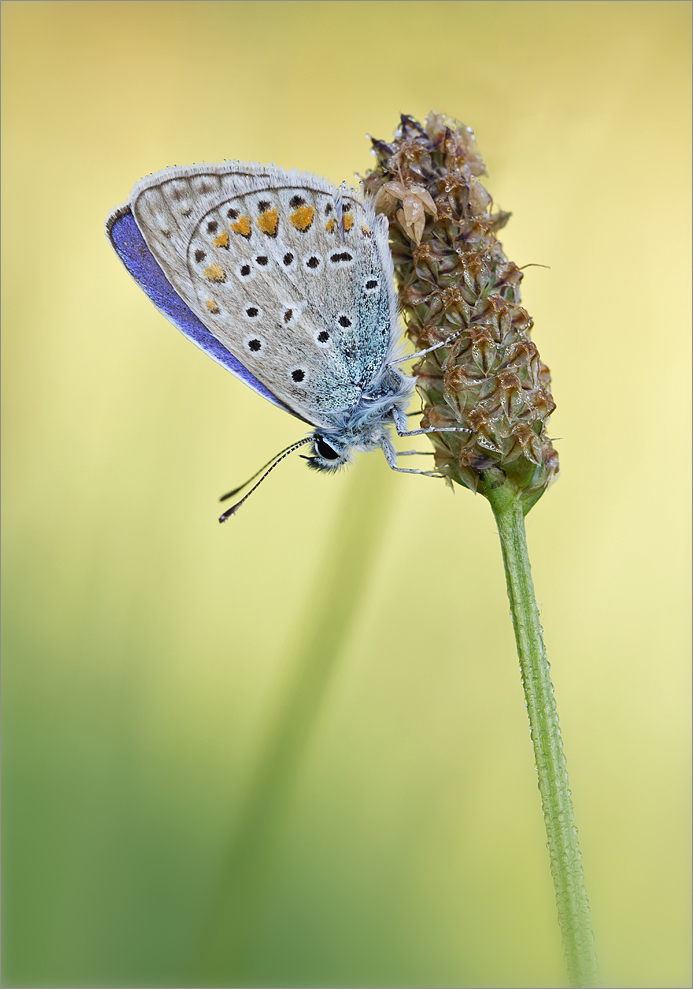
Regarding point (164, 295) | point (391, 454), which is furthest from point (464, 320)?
point (164, 295)

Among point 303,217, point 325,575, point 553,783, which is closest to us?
point 553,783

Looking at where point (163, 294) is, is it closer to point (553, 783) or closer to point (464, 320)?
point (464, 320)

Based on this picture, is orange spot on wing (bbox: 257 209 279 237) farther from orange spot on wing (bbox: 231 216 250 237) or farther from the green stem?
the green stem

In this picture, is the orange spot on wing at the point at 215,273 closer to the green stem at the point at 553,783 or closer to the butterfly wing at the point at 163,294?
the butterfly wing at the point at 163,294

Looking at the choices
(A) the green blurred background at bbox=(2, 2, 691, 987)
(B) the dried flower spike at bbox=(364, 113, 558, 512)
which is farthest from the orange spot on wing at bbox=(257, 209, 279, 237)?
(A) the green blurred background at bbox=(2, 2, 691, 987)

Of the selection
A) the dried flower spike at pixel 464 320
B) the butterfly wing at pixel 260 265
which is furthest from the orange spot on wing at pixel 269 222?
the dried flower spike at pixel 464 320
